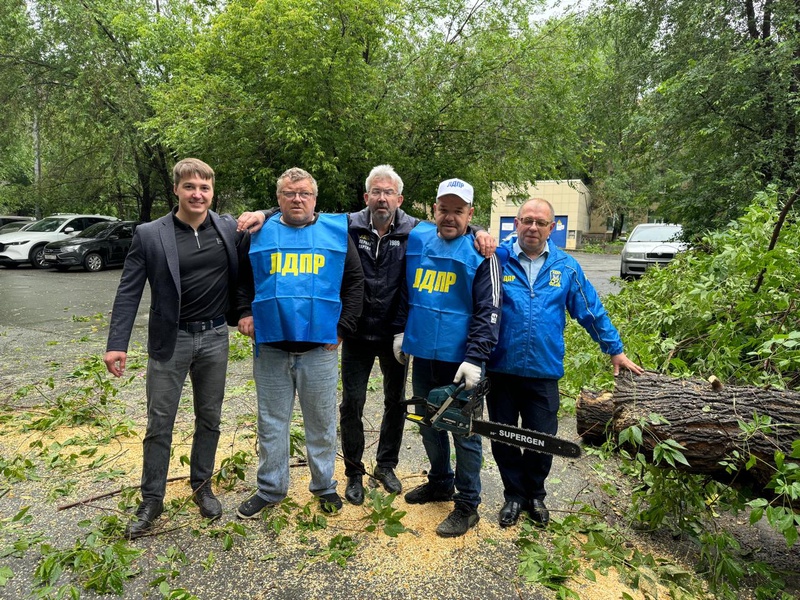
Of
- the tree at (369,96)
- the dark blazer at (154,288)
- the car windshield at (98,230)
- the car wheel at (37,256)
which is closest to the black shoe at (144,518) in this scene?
the dark blazer at (154,288)

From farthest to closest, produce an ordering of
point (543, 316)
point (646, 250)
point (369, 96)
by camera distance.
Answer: point (646, 250), point (369, 96), point (543, 316)

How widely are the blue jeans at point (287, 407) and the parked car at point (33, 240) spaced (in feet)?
58.3

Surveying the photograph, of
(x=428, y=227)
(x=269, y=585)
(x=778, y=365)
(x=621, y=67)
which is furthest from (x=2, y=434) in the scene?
(x=621, y=67)

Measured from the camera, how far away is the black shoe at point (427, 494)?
3.43m

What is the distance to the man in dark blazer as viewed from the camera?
2.91m

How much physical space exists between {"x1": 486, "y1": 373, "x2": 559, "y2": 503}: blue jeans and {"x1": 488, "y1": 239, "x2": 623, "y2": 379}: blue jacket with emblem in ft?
0.36

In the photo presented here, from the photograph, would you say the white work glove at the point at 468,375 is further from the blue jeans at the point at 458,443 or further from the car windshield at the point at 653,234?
the car windshield at the point at 653,234

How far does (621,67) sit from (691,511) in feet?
30.6

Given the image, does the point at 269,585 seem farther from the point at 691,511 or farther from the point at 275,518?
the point at 691,511

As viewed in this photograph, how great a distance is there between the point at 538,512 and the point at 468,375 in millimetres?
1028

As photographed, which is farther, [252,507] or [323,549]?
[252,507]

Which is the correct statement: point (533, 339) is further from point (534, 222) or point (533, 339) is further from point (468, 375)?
point (534, 222)

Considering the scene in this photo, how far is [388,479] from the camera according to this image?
3.60 m

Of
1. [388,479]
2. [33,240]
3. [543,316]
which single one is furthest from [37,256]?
[543,316]
